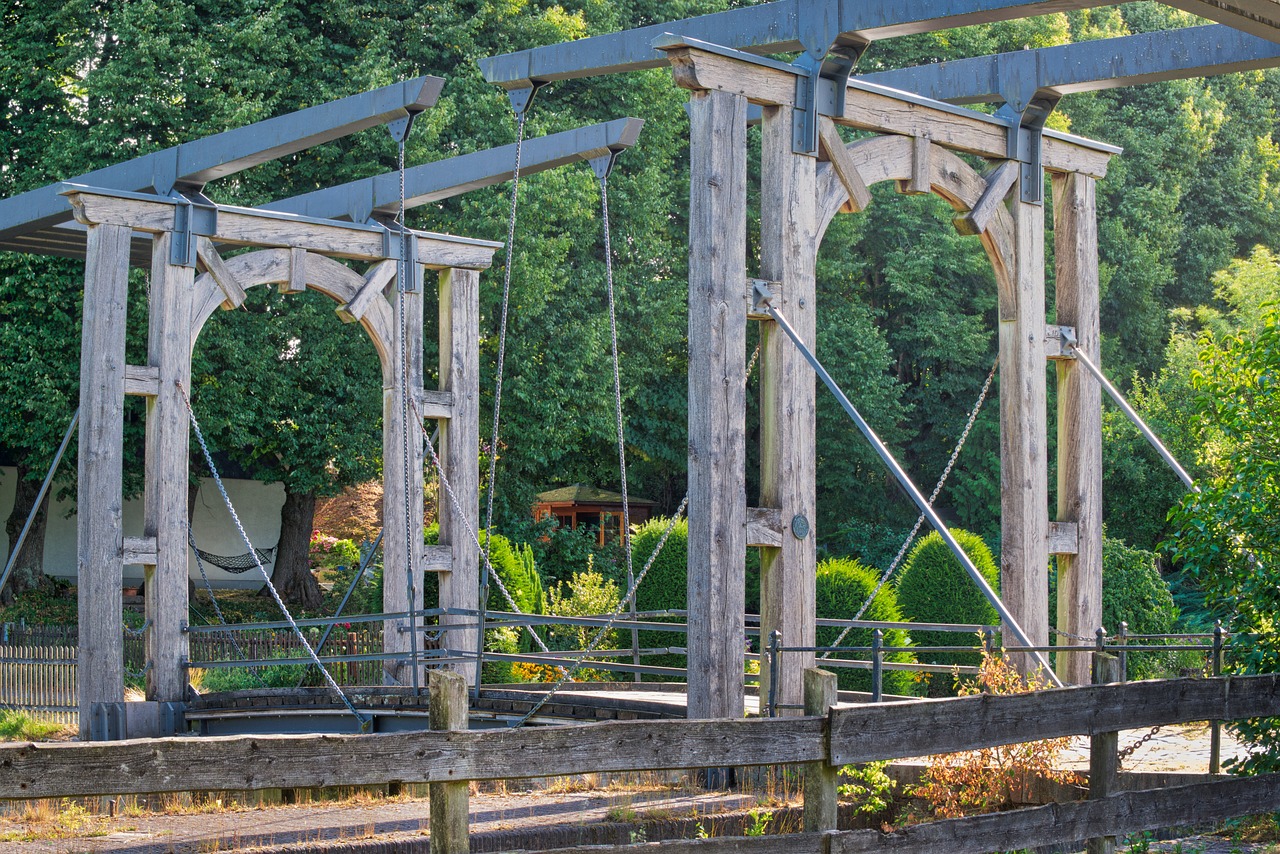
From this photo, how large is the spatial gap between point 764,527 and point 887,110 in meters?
2.87

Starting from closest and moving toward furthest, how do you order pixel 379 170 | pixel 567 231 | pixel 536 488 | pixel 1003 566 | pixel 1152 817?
1. pixel 1152 817
2. pixel 1003 566
3. pixel 379 170
4. pixel 567 231
5. pixel 536 488

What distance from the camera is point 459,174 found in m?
13.3

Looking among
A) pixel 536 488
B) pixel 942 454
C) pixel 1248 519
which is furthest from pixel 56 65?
pixel 1248 519

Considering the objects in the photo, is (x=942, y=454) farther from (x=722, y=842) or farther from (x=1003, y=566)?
(x=722, y=842)

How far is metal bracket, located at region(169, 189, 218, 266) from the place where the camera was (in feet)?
41.5

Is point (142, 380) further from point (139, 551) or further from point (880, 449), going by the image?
point (880, 449)

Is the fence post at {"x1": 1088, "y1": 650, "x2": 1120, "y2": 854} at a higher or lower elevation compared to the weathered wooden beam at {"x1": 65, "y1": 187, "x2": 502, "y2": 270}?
lower

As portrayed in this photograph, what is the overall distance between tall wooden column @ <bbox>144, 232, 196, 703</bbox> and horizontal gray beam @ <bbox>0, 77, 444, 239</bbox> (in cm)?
64

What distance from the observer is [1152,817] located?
254 inches

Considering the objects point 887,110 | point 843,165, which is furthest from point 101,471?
point 887,110

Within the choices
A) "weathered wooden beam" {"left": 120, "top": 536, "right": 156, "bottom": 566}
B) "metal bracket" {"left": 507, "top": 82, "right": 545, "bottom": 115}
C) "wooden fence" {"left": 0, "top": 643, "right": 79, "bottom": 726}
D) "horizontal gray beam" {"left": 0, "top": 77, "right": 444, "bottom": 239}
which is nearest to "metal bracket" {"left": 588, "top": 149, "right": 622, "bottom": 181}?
"metal bracket" {"left": 507, "top": 82, "right": 545, "bottom": 115}

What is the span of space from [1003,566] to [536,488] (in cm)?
1797

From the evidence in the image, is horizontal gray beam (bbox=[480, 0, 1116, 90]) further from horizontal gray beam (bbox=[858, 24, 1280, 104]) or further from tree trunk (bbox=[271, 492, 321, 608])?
tree trunk (bbox=[271, 492, 321, 608])

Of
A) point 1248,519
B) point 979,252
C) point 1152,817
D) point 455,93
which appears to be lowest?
point 1152,817
